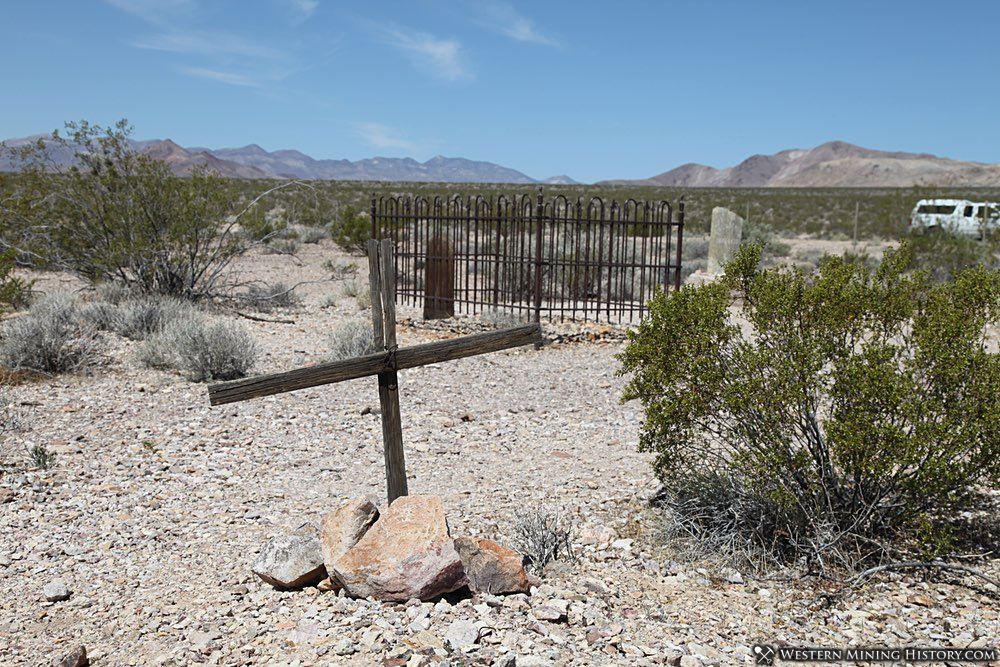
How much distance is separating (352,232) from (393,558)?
1893 cm

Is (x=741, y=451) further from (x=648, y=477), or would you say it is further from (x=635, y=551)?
(x=648, y=477)

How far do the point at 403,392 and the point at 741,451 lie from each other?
189 inches

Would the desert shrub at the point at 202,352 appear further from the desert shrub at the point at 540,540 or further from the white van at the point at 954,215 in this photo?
the white van at the point at 954,215

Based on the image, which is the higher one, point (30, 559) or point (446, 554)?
point (446, 554)

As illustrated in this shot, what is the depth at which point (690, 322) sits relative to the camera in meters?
4.39

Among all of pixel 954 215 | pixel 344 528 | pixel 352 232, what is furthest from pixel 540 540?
pixel 954 215

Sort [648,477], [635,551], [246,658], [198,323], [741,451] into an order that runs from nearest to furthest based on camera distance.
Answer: [246,658], [741,451], [635,551], [648,477], [198,323]

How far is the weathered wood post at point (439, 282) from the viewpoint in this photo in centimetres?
1249

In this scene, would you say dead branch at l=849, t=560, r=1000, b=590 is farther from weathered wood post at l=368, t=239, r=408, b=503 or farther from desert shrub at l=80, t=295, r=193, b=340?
desert shrub at l=80, t=295, r=193, b=340

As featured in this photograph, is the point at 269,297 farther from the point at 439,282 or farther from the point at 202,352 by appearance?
the point at 202,352

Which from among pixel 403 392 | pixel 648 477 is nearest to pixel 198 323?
pixel 403 392

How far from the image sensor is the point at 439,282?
12.8 metres

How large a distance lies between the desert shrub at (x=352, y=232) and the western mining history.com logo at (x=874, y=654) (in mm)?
17562

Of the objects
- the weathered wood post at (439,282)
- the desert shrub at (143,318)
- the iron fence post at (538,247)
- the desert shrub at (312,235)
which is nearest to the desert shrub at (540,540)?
the iron fence post at (538,247)
